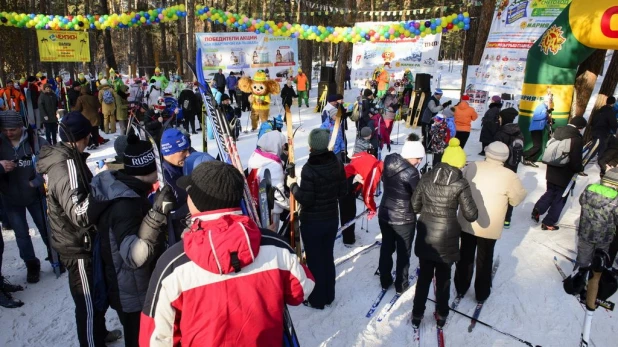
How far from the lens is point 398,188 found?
3.96 metres

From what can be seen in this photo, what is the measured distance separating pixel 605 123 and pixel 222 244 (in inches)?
398

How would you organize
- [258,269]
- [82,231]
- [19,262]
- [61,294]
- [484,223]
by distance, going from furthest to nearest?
1. [19,262]
2. [61,294]
3. [484,223]
4. [82,231]
5. [258,269]

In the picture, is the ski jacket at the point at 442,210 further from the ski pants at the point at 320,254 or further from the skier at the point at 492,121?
the skier at the point at 492,121

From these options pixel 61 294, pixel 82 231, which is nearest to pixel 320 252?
pixel 82 231

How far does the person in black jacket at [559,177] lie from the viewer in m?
5.42

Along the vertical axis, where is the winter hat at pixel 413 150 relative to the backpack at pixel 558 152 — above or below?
above

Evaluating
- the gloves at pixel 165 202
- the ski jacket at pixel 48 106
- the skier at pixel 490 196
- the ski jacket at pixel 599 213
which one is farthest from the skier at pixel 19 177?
the ski jacket at pixel 48 106

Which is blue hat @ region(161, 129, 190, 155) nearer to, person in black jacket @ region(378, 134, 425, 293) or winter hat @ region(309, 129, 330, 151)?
winter hat @ region(309, 129, 330, 151)

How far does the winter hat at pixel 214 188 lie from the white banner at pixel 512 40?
1230cm

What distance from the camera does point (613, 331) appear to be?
3939 mm

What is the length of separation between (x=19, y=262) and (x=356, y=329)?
14.3 feet

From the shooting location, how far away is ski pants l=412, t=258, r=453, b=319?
3617 mm

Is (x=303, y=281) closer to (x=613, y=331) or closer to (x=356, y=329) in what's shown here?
(x=356, y=329)

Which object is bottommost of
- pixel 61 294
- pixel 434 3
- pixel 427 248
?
pixel 61 294
